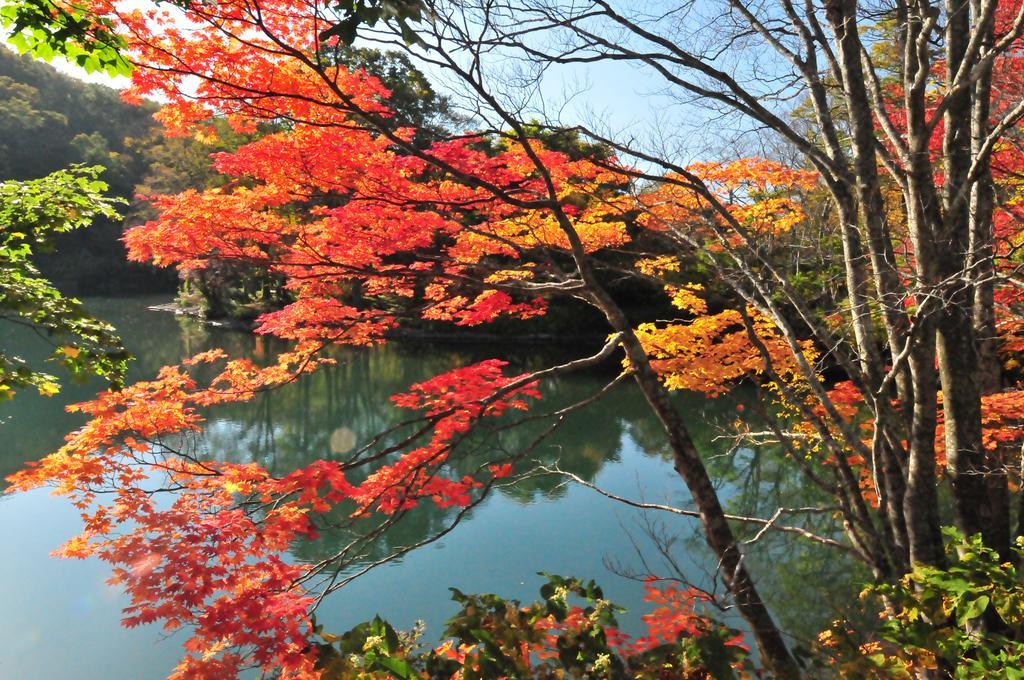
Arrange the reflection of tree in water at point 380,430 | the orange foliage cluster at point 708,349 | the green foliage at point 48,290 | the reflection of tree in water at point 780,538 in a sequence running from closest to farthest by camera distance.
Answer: the green foliage at point 48,290 < the reflection of tree in water at point 780,538 < the orange foliage cluster at point 708,349 < the reflection of tree in water at point 380,430

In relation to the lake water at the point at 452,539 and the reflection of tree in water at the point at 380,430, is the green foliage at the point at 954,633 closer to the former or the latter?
the lake water at the point at 452,539

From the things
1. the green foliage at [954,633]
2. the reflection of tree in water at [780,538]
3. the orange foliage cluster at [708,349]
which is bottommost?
the reflection of tree in water at [780,538]

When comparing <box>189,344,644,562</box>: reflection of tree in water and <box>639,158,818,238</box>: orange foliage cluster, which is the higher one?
<box>639,158,818,238</box>: orange foliage cluster

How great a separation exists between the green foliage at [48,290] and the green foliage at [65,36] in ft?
4.00

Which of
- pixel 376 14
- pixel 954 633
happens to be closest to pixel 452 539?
pixel 954 633

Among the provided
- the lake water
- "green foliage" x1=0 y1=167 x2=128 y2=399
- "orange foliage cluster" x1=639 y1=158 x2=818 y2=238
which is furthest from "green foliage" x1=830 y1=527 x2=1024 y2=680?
"green foliage" x1=0 y1=167 x2=128 y2=399

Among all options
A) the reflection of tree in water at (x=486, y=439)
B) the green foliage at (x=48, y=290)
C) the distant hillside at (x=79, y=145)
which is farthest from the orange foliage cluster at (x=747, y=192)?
the distant hillside at (x=79, y=145)

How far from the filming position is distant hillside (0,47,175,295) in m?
32.5

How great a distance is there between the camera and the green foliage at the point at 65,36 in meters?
2.60

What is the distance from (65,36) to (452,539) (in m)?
5.98

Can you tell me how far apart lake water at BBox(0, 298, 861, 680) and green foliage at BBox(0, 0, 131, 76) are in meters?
4.04

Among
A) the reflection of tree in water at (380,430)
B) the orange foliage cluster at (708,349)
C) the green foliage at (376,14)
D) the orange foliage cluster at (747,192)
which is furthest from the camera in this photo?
the reflection of tree in water at (380,430)

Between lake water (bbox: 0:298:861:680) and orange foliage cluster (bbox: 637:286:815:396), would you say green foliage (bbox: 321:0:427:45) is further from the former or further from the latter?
orange foliage cluster (bbox: 637:286:815:396)

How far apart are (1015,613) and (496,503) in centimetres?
679
